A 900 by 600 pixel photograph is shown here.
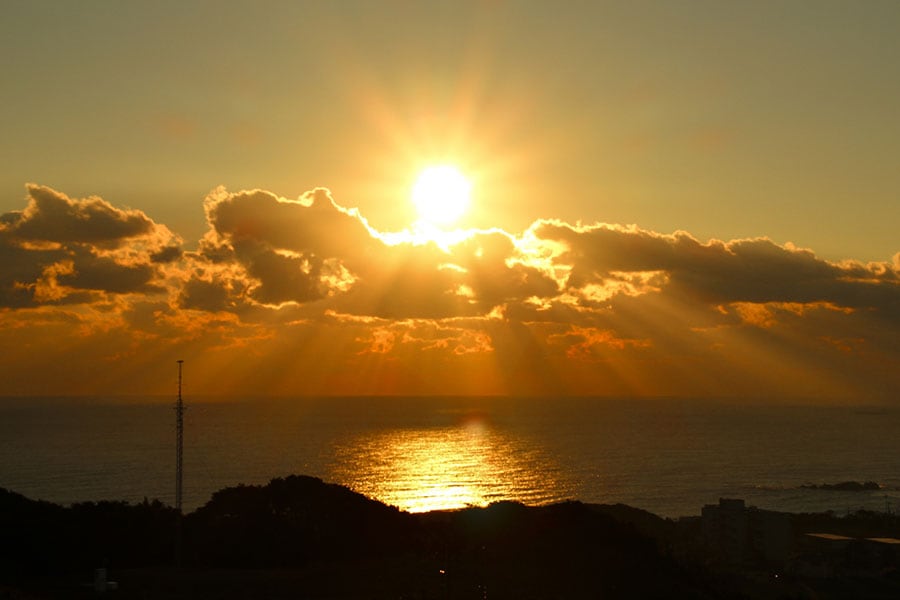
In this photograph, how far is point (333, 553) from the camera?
2255 inches

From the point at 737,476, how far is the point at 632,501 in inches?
1958

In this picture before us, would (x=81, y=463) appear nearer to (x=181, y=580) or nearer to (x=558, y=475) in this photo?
(x=558, y=475)

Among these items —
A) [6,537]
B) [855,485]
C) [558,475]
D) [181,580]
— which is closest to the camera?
[181,580]

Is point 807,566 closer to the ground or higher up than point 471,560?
closer to the ground

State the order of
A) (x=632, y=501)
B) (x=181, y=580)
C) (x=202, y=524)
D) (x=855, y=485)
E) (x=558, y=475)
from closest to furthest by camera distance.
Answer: (x=181, y=580)
(x=202, y=524)
(x=632, y=501)
(x=855, y=485)
(x=558, y=475)

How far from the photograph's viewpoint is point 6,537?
2135 inches

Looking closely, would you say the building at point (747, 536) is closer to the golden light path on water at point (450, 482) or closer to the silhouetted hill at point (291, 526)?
the silhouetted hill at point (291, 526)

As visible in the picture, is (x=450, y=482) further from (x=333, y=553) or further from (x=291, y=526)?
(x=333, y=553)

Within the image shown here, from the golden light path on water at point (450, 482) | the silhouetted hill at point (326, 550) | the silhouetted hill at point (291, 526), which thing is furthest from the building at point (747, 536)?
the golden light path on water at point (450, 482)

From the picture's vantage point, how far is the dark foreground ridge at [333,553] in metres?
47.3

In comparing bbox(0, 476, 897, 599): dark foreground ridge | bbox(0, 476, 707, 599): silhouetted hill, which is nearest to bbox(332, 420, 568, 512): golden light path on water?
bbox(0, 476, 897, 599): dark foreground ridge

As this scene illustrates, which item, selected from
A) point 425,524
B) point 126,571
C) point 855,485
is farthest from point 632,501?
point 126,571

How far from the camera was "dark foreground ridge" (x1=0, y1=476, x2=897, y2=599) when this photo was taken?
4731cm

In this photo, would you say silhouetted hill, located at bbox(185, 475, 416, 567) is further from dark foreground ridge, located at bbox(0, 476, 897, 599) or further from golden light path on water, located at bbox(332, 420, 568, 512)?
golden light path on water, located at bbox(332, 420, 568, 512)
